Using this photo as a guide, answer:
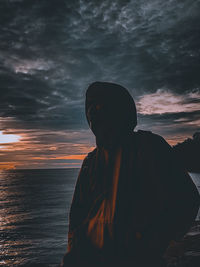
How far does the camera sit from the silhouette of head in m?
1.55

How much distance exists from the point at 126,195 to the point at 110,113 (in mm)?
589

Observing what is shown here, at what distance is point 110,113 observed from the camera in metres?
1.56

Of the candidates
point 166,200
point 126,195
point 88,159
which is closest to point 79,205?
point 88,159

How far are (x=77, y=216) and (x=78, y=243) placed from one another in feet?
1.00

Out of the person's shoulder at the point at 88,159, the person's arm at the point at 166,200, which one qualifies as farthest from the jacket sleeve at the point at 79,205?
the person's arm at the point at 166,200

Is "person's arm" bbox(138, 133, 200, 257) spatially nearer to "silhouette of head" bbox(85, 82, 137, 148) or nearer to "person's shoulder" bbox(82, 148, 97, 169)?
"silhouette of head" bbox(85, 82, 137, 148)

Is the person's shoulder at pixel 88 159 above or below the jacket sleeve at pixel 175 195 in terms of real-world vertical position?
above

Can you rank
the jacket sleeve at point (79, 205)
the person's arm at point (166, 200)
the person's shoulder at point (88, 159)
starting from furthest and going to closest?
the person's shoulder at point (88, 159)
the jacket sleeve at point (79, 205)
the person's arm at point (166, 200)

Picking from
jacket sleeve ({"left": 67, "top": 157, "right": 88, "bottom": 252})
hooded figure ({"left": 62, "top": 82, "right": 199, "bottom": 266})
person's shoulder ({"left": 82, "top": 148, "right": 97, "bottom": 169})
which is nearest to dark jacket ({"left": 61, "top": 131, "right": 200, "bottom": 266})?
hooded figure ({"left": 62, "top": 82, "right": 199, "bottom": 266})

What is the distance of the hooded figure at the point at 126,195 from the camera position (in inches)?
48.4

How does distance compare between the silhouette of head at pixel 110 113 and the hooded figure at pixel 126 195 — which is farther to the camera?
the silhouette of head at pixel 110 113

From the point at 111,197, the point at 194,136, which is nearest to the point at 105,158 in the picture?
the point at 111,197

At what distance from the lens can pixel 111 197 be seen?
1449mm

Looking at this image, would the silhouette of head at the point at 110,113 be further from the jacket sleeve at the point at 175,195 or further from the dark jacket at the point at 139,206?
the jacket sleeve at the point at 175,195
